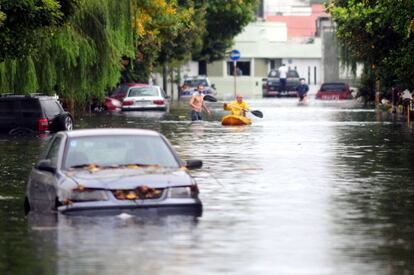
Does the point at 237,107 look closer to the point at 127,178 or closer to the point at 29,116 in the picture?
the point at 29,116

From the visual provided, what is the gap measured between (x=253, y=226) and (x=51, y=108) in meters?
24.9

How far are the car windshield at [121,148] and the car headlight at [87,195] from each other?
3.21ft

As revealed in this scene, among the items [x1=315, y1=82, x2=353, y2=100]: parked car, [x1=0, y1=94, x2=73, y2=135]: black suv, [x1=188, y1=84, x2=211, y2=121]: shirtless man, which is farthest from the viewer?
[x1=315, y1=82, x2=353, y2=100]: parked car

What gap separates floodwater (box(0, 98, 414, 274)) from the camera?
42.8 feet

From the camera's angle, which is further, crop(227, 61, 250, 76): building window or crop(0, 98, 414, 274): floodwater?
crop(227, 61, 250, 76): building window

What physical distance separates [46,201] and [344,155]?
15.0m

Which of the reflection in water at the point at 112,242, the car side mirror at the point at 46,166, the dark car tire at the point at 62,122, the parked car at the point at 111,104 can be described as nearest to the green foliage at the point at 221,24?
the parked car at the point at 111,104

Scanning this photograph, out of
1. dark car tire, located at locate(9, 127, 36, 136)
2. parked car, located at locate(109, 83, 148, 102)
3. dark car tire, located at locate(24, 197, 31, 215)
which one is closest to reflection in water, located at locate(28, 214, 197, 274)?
dark car tire, located at locate(24, 197, 31, 215)

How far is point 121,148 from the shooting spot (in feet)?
58.1

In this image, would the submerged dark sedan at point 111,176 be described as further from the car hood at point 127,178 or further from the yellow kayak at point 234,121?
the yellow kayak at point 234,121

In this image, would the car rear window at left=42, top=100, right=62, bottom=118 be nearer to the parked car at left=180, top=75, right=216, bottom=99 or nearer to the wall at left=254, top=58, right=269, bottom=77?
the parked car at left=180, top=75, right=216, bottom=99

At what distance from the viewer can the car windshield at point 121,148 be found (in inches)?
682

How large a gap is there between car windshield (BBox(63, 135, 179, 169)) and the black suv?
22177 millimetres

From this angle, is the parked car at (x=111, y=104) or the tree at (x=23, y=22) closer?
the tree at (x=23, y=22)
